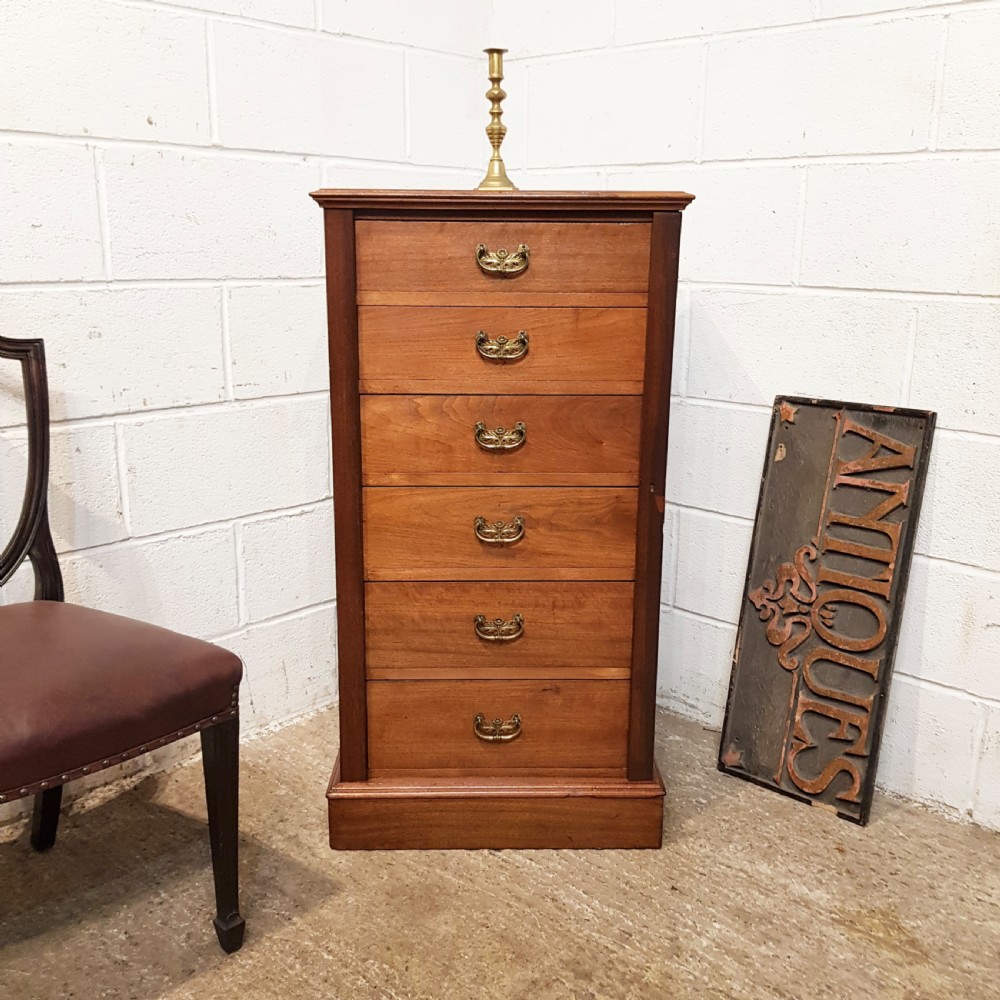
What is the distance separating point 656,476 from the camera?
1.61 meters

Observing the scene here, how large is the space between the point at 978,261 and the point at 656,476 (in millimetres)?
686

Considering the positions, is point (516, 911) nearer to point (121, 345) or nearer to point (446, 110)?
point (121, 345)

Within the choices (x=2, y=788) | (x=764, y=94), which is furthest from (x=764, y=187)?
(x=2, y=788)

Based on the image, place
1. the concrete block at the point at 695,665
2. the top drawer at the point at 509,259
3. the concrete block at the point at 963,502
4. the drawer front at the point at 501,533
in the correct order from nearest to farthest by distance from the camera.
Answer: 1. the top drawer at the point at 509,259
2. the drawer front at the point at 501,533
3. the concrete block at the point at 963,502
4. the concrete block at the point at 695,665

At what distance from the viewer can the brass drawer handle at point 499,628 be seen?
1.67 metres

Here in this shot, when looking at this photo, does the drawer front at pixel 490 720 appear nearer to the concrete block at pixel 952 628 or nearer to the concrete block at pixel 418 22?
the concrete block at pixel 952 628

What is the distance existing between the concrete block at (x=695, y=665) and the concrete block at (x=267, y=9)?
1.46m

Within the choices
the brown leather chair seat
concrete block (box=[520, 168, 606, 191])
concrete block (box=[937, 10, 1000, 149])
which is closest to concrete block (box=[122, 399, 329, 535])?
the brown leather chair seat

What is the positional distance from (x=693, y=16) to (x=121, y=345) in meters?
1.29

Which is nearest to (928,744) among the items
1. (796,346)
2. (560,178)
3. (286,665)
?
(796,346)

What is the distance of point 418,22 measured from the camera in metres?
2.14

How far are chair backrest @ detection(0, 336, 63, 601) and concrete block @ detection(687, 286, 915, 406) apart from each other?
127cm

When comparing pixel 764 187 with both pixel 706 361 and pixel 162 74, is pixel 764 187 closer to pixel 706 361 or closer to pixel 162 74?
pixel 706 361

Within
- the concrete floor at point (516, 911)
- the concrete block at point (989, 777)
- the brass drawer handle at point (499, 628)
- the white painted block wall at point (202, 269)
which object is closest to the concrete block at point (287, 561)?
the white painted block wall at point (202, 269)
